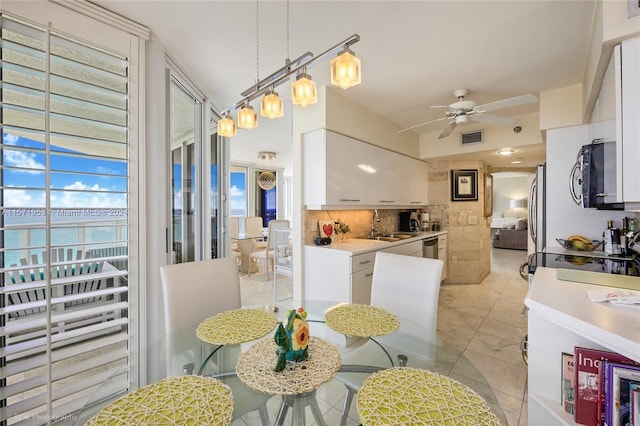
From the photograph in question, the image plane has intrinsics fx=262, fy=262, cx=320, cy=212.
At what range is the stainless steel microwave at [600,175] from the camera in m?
1.49

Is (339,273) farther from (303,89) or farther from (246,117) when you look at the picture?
(303,89)

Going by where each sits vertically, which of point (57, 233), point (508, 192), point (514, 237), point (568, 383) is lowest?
point (514, 237)

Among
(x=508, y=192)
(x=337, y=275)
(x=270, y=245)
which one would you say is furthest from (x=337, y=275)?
(x=508, y=192)

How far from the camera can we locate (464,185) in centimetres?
461

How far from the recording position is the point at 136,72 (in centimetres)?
174

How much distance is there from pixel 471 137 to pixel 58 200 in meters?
4.57

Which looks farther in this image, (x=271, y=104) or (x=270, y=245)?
(x=270, y=245)

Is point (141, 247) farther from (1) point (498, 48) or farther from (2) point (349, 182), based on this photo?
Result: (1) point (498, 48)

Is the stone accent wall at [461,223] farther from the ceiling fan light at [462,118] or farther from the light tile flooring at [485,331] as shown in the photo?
the ceiling fan light at [462,118]

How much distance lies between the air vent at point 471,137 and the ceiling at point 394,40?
1.01 meters

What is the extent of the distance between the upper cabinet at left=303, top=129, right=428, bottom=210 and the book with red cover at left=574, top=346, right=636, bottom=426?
2.08 metres

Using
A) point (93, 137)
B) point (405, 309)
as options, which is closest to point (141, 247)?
point (93, 137)

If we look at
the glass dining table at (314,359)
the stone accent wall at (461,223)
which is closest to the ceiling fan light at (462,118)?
the glass dining table at (314,359)

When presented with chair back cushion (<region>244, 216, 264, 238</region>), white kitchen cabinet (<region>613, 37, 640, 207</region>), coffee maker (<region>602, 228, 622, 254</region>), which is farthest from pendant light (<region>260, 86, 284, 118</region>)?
chair back cushion (<region>244, 216, 264, 238</region>)
